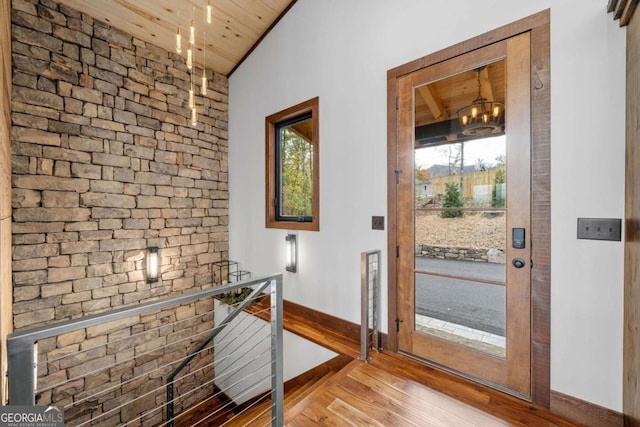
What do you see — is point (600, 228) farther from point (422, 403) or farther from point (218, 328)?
point (218, 328)

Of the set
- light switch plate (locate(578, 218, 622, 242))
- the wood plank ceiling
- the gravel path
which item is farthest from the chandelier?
the wood plank ceiling

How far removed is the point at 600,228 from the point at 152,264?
155 inches

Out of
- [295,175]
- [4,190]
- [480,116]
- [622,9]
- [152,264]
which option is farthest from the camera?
[295,175]

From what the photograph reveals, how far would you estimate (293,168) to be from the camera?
3412 mm

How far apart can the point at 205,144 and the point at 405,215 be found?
9.61 ft

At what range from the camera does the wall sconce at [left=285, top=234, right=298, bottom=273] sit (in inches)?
126

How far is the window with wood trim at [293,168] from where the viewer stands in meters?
3.02

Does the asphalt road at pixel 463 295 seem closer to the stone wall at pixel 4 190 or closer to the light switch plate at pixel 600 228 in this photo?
the light switch plate at pixel 600 228

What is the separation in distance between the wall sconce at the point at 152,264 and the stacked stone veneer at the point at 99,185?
0.10 meters

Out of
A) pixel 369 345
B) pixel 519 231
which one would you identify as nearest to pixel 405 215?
pixel 519 231

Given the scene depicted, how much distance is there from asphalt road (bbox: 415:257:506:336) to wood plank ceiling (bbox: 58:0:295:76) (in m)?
3.20

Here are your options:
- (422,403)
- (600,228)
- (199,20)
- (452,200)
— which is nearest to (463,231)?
(452,200)

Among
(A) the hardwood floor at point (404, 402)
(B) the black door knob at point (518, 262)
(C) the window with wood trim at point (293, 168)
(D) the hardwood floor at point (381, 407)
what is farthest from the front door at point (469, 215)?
(C) the window with wood trim at point (293, 168)

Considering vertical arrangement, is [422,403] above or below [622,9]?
below
